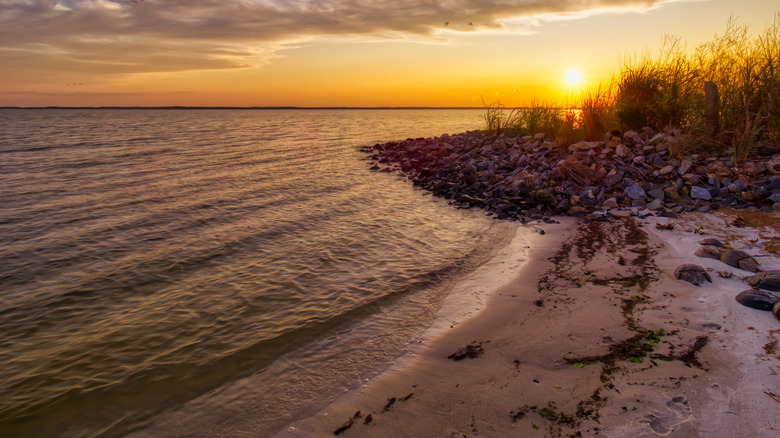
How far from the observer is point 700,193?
9453 millimetres

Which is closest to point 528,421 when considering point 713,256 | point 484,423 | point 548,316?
point 484,423

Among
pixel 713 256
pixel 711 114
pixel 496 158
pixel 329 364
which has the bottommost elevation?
pixel 329 364

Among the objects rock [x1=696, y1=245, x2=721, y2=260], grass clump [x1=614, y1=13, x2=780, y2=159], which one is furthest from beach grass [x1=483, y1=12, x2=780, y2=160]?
rock [x1=696, y1=245, x2=721, y2=260]

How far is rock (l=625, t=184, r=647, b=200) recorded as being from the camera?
10242 millimetres

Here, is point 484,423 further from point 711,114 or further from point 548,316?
point 711,114

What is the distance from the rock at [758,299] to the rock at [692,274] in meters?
0.63

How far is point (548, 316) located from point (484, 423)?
235 cm

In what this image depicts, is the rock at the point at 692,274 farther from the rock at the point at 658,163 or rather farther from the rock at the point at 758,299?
the rock at the point at 658,163

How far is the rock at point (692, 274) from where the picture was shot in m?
5.68

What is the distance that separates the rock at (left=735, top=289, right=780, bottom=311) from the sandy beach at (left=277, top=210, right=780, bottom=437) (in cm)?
12

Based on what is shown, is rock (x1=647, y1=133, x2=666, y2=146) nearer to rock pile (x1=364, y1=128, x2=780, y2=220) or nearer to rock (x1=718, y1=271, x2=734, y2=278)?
rock pile (x1=364, y1=128, x2=780, y2=220)

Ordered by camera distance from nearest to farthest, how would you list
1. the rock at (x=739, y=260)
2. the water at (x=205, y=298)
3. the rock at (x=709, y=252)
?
the water at (x=205, y=298)
the rock at (x=739, y=260)
the rock at (x=709, y=252)

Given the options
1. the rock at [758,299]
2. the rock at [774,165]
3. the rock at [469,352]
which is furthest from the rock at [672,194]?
the rock at [469,352]

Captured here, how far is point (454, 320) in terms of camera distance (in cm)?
557
